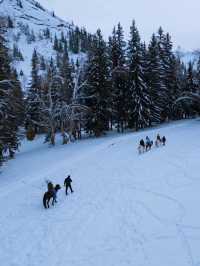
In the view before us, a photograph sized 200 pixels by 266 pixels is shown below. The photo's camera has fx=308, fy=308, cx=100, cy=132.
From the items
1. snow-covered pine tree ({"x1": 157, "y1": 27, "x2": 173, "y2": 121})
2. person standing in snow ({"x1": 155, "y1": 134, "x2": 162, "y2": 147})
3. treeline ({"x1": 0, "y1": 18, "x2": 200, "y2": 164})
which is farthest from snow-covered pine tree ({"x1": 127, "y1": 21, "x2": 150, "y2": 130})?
person standing in snow ({"x1": 155, "y1": 134, "x2": 162, "y2": 147})

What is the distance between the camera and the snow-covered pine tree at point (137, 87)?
40219mm

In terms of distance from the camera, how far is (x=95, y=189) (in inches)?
725

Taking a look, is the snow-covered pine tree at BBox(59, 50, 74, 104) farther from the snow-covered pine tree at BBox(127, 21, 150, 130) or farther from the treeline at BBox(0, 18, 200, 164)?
the snow-covered pine tree at BBox(127, 21, 150, 130)

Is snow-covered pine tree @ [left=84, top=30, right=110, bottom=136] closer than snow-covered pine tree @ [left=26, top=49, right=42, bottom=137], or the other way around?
snow-covered pine tree @ [left=84, top=30, right=110, bottom=136]

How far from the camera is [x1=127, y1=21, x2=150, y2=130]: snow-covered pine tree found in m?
40.2

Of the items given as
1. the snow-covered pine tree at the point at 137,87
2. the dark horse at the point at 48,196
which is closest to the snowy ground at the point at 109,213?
the dark horse at the point at 48,196

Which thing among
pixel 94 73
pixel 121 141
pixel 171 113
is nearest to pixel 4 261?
pixel 121 141

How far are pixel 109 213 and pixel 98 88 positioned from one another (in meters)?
26.9

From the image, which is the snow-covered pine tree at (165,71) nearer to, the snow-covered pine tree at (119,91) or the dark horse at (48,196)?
the snow-covered pine tree at (119,91)

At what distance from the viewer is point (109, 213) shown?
14.3 meters

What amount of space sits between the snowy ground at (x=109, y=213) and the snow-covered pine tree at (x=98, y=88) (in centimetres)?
1314

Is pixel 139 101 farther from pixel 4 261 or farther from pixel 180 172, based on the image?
pixel 4 261

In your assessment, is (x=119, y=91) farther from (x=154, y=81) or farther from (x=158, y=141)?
(x=158, y=141)

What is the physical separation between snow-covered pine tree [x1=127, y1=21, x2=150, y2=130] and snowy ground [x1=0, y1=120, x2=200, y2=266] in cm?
1437
